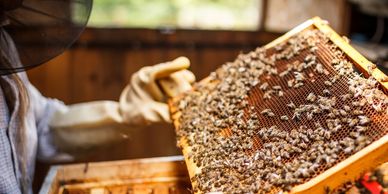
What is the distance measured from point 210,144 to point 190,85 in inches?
37.1

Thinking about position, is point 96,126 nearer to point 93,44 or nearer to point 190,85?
point 190,85

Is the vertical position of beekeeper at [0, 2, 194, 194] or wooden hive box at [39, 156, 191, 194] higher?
beekeeper at [0, 2, 194, 194]

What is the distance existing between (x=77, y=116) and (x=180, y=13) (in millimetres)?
3179

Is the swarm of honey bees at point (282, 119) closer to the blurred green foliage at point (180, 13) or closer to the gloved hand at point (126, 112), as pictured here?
the gloved hand at point (126, 112)

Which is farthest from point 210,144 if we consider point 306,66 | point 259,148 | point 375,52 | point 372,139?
point 375,52

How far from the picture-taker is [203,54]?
6.31 meters

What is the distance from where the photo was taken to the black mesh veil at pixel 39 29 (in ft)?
8.79

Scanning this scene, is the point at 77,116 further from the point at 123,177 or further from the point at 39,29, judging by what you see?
the point at 39,29

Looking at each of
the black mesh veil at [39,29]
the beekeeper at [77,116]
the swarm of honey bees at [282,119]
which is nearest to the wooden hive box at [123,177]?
the beekeeper at [77,116]

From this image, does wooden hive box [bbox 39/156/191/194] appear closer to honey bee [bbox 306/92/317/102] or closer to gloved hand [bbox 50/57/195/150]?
gloved hand [bbox 50/57/195/150]

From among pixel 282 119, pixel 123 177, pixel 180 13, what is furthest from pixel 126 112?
pixel 180 13

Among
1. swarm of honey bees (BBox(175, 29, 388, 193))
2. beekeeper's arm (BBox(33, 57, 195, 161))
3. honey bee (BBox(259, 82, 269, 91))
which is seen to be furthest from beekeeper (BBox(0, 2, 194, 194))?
honey bee (BBox(259, 82, 269, 91))

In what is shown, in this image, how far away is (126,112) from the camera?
11.1 feet

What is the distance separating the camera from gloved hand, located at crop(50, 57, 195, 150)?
330 centimetres
